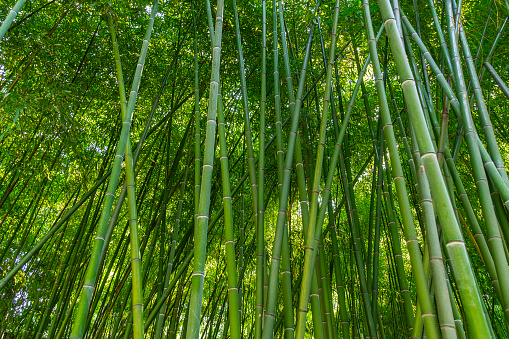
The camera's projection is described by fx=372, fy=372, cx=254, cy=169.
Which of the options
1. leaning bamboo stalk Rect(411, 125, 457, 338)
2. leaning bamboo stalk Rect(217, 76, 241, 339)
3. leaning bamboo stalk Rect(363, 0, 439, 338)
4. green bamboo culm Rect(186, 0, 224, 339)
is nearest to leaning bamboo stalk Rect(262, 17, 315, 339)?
leaning bamboo stalk Rect(217, 76, 241, 339)

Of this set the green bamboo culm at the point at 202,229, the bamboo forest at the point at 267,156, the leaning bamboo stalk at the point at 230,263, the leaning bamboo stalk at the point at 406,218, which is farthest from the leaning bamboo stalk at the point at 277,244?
the leaning bamboo stalk at the point at 406,218

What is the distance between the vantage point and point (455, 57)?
1487 mm

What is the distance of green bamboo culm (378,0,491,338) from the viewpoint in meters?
0.83

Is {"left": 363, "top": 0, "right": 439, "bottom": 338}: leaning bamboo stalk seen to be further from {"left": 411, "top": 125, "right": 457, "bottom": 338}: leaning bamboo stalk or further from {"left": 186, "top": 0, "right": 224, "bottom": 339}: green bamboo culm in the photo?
{"left": 186, "top": 0, "right": 224, "bottom": 339}: green bamboo culm

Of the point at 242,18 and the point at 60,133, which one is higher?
the point at 242,18

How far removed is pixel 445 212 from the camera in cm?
91

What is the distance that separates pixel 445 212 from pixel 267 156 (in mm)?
2893

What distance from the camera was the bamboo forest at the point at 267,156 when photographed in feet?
4.02

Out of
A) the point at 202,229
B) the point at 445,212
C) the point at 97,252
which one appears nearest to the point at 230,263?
the point at 202,229

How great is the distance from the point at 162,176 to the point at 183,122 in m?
0.73

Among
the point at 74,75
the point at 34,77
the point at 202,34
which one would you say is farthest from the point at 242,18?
the point at 34,77

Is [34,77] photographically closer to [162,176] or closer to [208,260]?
[162,176]

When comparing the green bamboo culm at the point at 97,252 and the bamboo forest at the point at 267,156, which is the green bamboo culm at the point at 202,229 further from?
the green bamboo culm at the point at 97,252

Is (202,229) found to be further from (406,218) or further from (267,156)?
(267,156)
